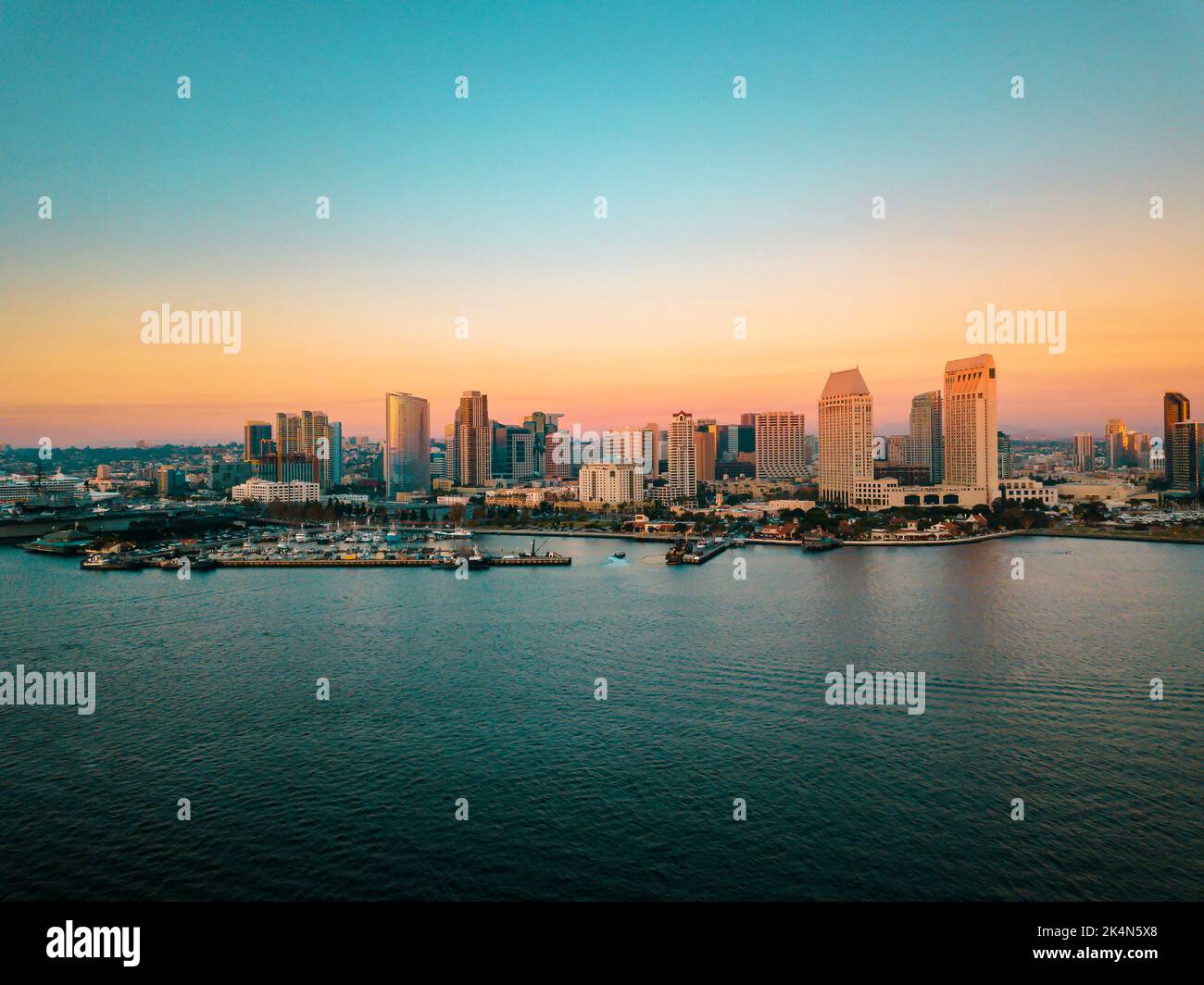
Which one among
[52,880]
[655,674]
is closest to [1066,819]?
[655,674]

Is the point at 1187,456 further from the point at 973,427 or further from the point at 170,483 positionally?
the point at 170,483

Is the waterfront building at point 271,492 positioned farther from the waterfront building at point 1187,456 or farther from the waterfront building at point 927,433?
the waterfront building at point 1187,456
